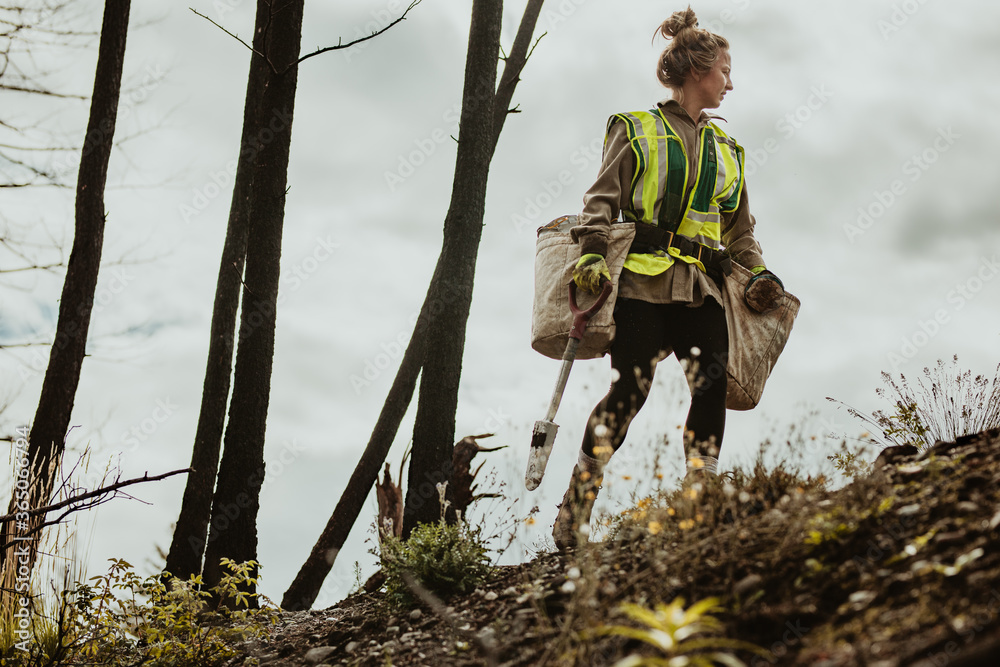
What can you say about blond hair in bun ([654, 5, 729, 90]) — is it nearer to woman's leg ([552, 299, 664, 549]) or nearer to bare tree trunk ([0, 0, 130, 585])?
Answer: woman's leg ([552, 299, 664, 549])

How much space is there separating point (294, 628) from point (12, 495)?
6.04ft

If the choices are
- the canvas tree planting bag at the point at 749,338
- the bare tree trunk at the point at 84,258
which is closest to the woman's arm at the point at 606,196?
the canvas tree planting bag at the point at 749,338

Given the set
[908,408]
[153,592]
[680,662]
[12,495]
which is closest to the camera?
[680,662]

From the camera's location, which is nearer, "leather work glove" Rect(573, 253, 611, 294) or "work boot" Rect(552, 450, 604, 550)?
"work boot" Rect(552, 450, 604, 550)

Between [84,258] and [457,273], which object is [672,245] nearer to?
[457,273]

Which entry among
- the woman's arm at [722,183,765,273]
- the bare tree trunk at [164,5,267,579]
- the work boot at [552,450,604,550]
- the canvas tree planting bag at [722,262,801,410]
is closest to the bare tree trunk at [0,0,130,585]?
the bare tree trunk at [164,5,267,579]

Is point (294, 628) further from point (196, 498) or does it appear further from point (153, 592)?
point (196, 498)

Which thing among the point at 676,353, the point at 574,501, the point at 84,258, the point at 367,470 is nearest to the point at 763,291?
the point at 676,353

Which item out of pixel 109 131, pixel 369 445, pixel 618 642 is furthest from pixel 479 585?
pixel 109 131

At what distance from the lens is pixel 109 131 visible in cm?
644

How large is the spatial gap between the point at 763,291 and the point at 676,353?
588 mm

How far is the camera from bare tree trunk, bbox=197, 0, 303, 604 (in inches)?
213

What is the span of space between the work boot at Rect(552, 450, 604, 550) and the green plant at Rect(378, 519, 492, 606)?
16.1 inches

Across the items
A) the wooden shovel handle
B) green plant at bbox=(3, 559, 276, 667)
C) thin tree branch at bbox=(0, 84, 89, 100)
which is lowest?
green plant at bbox=(3, 559, 276, 667)
